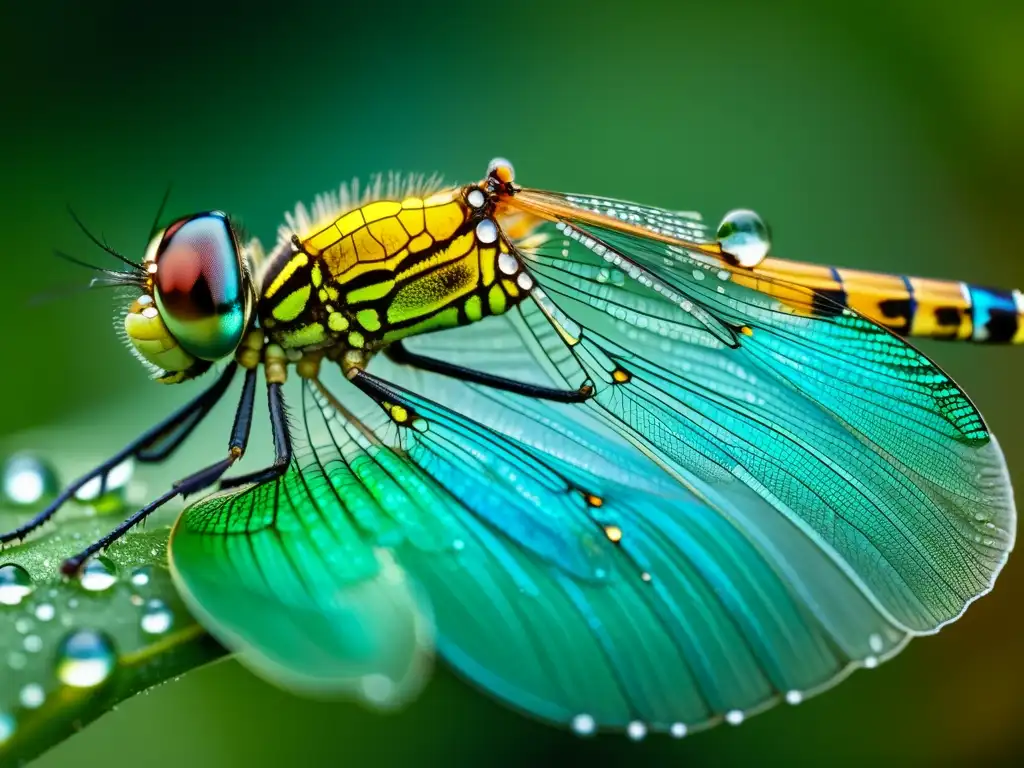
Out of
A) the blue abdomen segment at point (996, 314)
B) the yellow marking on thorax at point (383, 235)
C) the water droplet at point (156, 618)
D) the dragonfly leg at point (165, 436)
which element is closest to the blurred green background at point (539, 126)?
the blue abdomen segment at point (996, 314)

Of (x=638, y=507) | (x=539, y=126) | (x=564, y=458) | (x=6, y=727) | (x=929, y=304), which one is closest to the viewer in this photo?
(x=6, y=727)

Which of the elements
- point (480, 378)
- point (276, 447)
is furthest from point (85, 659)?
point (480, 378)

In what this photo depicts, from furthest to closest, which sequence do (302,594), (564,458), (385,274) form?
(385,274), (564,458), (302,594)

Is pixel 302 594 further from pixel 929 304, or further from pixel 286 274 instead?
pixel 929 304

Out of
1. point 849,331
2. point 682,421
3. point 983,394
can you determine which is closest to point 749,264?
point 849,331

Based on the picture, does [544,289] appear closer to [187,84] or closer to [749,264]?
[749,264]

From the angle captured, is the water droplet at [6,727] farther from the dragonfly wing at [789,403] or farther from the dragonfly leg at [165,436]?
the dragonfly wing at [789,403]
